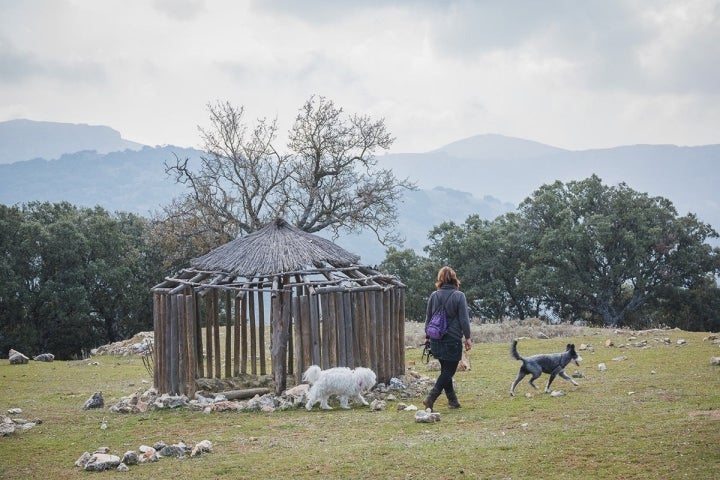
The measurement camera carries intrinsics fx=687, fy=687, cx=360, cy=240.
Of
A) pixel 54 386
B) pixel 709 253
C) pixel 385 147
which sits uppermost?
pixel 385 147

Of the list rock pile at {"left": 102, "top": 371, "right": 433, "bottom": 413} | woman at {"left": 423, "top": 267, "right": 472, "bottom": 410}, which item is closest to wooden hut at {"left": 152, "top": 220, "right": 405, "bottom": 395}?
rock pile at {"left": 102, "top": 371, "right": 433, "bottom": 413}

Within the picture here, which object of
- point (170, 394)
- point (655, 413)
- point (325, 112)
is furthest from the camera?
point (325, 112)

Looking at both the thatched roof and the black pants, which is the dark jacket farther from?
the thatched roof

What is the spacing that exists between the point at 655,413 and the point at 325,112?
24.3 metres

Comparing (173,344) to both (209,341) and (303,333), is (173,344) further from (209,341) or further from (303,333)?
(303,333)

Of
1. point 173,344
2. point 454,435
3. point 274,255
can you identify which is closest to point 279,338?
point 274,255

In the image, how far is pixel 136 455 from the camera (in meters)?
8.72

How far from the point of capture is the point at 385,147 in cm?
3247

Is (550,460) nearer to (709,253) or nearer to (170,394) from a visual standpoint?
(170,394)

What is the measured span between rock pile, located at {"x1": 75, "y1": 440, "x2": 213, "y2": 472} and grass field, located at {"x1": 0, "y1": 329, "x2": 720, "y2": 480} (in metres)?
0.14

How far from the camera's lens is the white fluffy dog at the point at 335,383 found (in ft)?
39.0

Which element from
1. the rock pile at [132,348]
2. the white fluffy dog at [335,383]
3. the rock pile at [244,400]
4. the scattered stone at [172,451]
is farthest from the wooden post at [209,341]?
the rock pile at [132,348]

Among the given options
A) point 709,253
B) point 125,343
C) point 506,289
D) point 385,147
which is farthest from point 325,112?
point 709,253

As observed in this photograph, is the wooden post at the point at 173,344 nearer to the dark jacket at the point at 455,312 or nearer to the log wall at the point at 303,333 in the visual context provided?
the log wall at the point at 303,333
